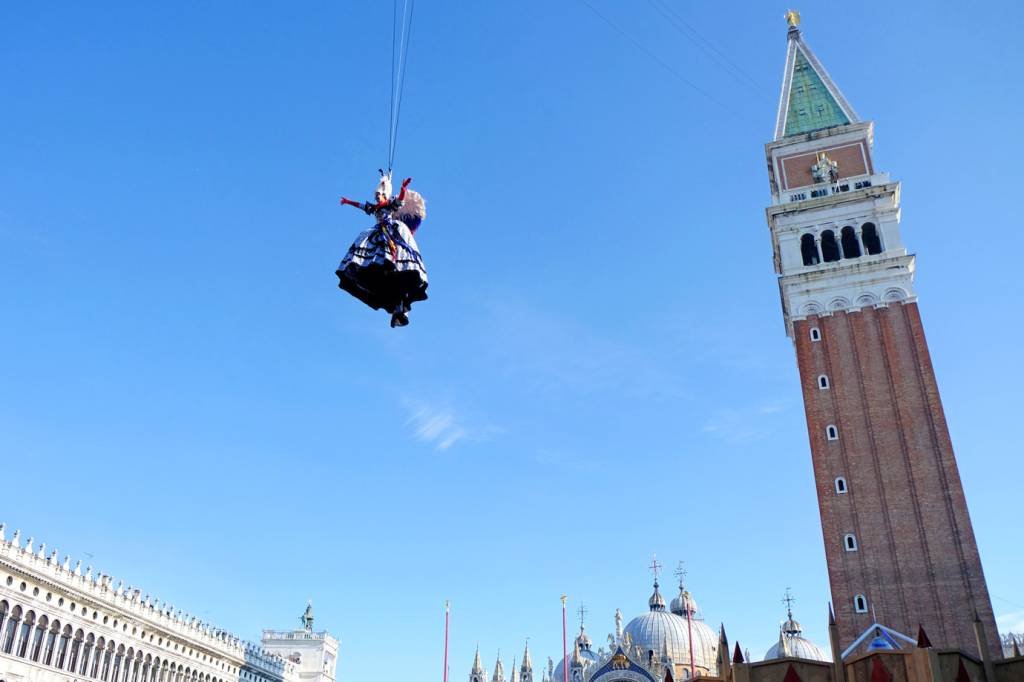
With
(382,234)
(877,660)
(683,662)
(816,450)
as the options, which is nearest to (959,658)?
(877,660)

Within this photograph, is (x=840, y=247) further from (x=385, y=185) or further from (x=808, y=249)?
(x=385, y=185)

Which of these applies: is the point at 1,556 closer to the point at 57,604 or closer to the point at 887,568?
the point at 57,604

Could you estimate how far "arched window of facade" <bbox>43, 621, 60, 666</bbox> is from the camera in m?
39.9

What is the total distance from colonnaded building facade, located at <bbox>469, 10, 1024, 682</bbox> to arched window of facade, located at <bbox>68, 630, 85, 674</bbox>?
93.6ft

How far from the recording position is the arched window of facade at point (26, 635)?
124 ft

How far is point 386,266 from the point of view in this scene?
14.6m

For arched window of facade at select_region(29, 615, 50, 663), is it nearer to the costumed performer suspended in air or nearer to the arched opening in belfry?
the costumed performer suspended in air

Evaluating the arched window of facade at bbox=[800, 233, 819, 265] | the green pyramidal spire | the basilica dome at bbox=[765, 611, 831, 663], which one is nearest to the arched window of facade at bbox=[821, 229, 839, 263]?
the arched window of facade at bbox=[800, 233, 819, 265]

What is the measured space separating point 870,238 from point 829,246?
2.29 metres

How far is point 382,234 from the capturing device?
585 inches

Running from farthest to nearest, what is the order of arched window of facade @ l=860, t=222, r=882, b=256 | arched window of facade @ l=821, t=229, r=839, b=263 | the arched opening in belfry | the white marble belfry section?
the arched opening in belfry
arched window of facade @ l=821, t=229, r=839, b=263
arched window of facade @ l=860, t=222, r=882, b=256
the white marble belfry section

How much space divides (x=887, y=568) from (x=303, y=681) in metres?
51.5

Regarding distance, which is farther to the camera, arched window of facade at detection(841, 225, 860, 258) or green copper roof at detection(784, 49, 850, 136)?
green copper roof at detection(784, 49, 850, 136)

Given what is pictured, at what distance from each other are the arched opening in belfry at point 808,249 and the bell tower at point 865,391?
10cm
